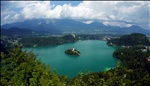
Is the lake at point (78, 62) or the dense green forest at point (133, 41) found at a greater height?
the lake at point (78, 62)

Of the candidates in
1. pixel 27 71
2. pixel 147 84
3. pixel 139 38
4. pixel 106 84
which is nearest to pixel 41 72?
pixel 27 71

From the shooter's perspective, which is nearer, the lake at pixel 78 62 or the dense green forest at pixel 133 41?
the lake at pixel 78 62

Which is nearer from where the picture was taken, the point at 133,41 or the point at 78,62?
the point at 78,62

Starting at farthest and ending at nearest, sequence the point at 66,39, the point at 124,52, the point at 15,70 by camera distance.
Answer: the point at 66,39 < the point at 124,52 < the point at 15,70

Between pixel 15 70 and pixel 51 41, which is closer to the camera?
pixel 15 70

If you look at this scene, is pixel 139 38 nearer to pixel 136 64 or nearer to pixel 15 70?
pixel 136 64

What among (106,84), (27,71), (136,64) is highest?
(106,84)

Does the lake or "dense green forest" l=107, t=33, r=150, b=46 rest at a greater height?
the lake

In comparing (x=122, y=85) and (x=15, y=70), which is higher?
(x=122, y=85)

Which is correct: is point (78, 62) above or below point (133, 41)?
above

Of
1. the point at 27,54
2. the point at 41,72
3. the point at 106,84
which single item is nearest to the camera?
the point at 106,84

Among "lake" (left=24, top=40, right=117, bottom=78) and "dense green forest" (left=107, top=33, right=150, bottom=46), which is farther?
"dense green forest" (left=107, top=33, right=150, bottom=46)
